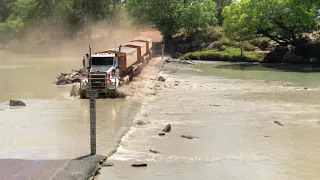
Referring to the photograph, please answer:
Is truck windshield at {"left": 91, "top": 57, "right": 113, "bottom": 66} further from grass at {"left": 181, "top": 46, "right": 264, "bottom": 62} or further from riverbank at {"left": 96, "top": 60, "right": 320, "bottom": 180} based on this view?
grass at {"left": 181, "top": 46, "right": 264, "bottom": 62}

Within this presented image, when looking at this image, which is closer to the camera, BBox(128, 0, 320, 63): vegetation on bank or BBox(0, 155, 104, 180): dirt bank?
BBox(0, 155, 104, 180): dirt bank

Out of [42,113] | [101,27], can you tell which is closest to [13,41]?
[101,27]

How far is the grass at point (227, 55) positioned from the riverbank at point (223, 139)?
83.9ft

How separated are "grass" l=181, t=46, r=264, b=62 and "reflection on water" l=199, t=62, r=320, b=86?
3.19 meters

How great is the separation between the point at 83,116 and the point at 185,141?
22.3 feet

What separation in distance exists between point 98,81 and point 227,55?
3234 cm

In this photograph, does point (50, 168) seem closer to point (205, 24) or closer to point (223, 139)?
point (223, 139)

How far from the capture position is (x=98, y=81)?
25891 mm

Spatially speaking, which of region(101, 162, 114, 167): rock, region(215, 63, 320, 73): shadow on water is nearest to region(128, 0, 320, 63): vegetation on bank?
region(215, 63, 320, 73): shadow on water

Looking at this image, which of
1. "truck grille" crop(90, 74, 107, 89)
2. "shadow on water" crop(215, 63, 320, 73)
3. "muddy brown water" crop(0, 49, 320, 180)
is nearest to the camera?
"muddy brown water" crop(0, 49, 320, 180)

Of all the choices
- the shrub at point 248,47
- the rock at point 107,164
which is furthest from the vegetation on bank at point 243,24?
the rock at point 107,164

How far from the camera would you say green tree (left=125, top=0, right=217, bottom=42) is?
62062mm

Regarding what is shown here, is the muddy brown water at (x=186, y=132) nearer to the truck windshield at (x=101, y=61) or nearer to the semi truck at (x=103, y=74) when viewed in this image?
the semi truck at (x=103, y=74)

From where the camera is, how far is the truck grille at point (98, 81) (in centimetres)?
2575
